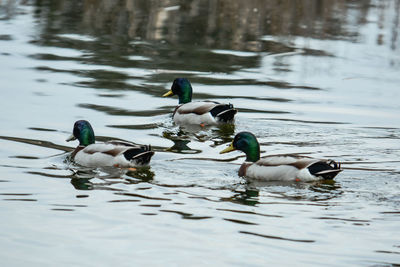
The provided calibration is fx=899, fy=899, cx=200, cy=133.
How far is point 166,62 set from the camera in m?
19.6

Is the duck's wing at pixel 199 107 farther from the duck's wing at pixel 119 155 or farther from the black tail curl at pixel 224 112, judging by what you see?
the duck's wing at pixel 119 155

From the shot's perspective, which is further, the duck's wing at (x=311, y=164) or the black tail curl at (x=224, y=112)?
the black tail curl at (x=224, y=112)

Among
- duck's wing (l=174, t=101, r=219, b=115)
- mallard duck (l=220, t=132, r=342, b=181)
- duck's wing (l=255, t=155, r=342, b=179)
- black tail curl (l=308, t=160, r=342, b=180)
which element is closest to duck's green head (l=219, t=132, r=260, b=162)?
mallard duck (l=220, t=132, r=342, b=181)

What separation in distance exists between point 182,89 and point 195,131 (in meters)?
1.59

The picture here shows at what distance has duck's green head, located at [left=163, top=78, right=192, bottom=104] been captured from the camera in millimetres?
15398

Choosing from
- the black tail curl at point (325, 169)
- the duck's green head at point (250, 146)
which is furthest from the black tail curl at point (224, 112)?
the black tail curl at point (325, 169)

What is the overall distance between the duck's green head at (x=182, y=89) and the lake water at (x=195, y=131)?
0.38m

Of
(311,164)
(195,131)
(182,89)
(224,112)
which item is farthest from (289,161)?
(182,89)

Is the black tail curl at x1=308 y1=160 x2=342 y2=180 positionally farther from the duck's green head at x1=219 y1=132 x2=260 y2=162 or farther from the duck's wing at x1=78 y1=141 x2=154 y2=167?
the duck's wing at x1=78 y1=141 x2=154 y2=167

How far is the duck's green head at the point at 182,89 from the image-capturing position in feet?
50.5

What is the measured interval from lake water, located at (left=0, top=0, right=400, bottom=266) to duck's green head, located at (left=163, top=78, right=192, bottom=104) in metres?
0.38

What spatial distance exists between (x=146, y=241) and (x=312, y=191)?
8.82ft

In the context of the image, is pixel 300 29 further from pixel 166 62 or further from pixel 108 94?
pixel 108 94

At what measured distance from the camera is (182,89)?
15.5 meters
